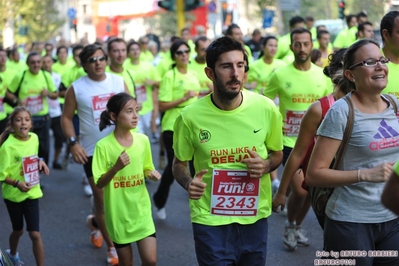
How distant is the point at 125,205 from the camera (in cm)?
625

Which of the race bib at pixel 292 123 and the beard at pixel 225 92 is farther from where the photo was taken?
the race bib at pixel 292 123

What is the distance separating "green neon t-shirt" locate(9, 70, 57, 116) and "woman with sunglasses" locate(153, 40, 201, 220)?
297 centimetres

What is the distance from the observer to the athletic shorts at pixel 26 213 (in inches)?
279

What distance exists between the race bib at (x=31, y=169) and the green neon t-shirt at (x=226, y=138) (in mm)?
2836

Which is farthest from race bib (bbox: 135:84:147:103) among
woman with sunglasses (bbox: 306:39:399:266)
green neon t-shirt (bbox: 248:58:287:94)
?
woman with sunglasses (bbox: 306:39:399:266)

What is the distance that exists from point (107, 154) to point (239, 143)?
6.55 ft

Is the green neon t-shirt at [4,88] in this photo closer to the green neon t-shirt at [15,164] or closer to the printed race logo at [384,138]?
the green neon t-shirt at [15,164]

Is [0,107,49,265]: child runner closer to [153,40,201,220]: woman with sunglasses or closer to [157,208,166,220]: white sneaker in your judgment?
[153,40,201,220]: woman with sunglasses

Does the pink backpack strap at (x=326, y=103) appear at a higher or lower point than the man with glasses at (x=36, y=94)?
higher

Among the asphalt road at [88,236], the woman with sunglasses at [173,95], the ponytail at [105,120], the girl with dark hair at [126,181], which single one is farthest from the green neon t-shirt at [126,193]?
the woman with sunglasses at [173,95]

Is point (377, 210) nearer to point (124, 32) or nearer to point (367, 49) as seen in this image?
point (367, 49)

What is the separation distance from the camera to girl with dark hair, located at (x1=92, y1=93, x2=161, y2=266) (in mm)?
6133

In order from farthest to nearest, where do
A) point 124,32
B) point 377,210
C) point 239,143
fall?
point 124,32, point 239,143, point 377,210

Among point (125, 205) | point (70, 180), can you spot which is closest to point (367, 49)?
point (125, 205)
